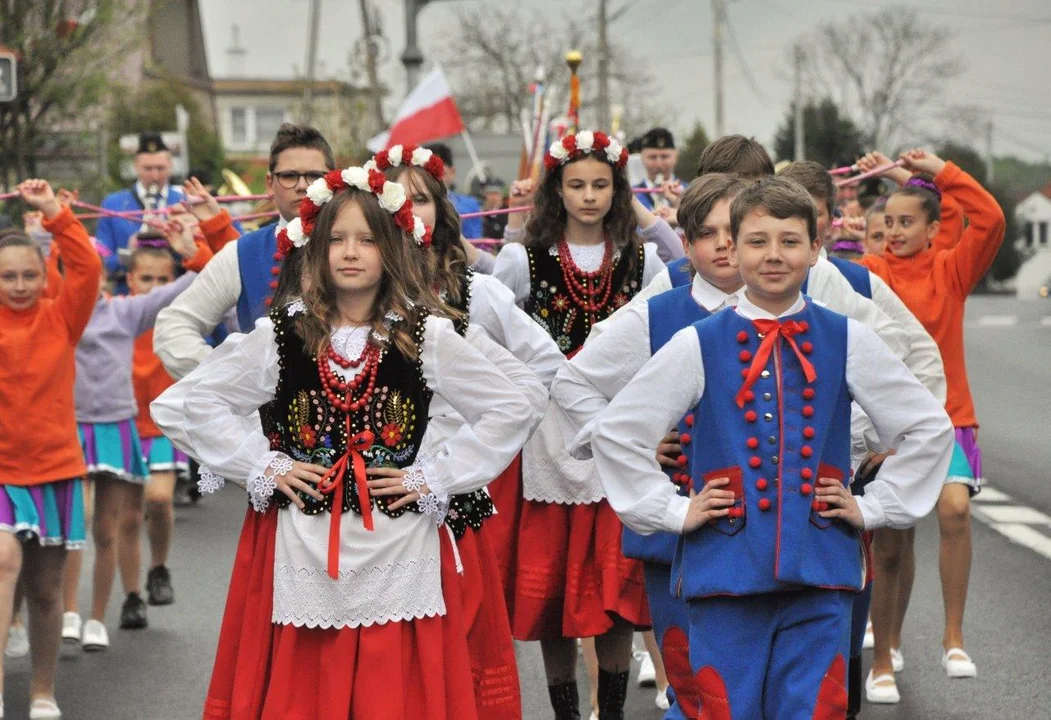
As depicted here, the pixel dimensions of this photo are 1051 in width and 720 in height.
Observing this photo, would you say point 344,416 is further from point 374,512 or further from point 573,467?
point 573,467

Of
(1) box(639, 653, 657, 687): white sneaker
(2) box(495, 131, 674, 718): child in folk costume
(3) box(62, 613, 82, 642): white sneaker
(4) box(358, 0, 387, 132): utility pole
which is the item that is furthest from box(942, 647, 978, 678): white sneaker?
(4) box(358, 0, 387, 132): utility pole

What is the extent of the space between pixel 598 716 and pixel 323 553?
7.38 feet

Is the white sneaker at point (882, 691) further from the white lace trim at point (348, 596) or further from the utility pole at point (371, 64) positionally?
the utility pole at point (371, 64)

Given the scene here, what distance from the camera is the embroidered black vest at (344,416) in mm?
5391

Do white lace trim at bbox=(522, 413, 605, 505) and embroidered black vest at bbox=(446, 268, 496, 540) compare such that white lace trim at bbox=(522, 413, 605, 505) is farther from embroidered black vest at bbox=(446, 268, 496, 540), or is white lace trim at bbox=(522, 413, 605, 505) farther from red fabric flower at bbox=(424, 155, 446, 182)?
embroidered black vest at bbox=(446, 268, 496, 540)

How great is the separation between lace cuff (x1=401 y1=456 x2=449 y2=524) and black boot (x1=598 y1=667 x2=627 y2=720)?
1947 millimetres

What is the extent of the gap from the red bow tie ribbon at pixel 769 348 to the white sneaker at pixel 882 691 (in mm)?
3097

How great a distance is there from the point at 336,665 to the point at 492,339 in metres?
1.33

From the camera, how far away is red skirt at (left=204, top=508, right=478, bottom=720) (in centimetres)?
530

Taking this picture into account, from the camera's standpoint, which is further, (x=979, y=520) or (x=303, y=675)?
(x=979, y=520)

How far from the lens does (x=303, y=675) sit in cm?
538

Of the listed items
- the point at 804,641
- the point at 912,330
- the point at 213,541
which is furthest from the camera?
the point at 213,541

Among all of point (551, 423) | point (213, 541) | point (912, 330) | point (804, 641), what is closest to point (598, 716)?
point (551, 423)

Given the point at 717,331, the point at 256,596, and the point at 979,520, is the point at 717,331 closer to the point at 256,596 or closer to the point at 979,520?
the point at 256,596
